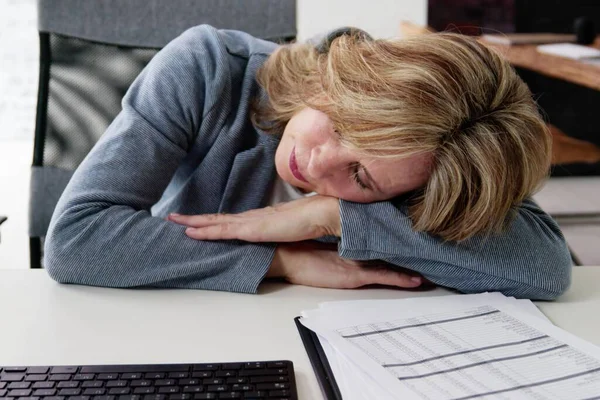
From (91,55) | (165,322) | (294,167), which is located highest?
→ (91,55)

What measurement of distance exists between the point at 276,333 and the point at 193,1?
0.80 m

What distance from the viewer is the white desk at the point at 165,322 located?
0.80m

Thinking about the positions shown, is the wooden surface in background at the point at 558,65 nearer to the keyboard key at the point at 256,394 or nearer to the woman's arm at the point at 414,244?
the woman's arm at the point at 414,244

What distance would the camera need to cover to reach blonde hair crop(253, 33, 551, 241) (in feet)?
3.06

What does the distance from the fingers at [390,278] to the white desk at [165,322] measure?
14mm

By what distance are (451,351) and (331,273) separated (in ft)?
0.90

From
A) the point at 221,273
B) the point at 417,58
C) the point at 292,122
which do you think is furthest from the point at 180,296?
the point at 417,58

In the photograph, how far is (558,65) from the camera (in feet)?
8.41

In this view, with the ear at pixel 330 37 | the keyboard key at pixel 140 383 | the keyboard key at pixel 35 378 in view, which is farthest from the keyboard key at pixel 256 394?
the ear at pixel 330 37

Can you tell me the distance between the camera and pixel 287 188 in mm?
1297

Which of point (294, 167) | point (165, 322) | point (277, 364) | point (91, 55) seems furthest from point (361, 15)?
point (277, 364)

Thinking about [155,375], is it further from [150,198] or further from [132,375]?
[150,198]

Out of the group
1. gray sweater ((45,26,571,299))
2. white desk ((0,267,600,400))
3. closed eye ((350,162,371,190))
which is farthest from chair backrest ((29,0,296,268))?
closed eye ((350,162,371,190))

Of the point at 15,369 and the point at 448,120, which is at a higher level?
the point at 448,120
